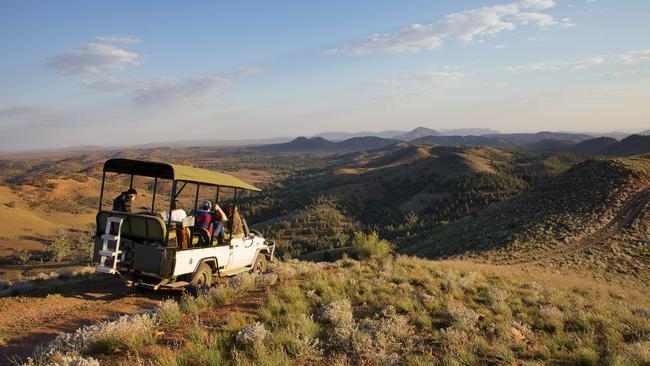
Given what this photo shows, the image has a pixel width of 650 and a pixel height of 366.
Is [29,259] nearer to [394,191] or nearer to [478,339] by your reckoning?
[478,339]

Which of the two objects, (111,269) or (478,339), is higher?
(111,269)

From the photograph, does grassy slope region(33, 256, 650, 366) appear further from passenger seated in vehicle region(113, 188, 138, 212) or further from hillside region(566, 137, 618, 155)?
hillside region(566, 137, 618, 155)

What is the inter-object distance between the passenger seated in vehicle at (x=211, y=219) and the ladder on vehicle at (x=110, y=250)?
81.6 inches

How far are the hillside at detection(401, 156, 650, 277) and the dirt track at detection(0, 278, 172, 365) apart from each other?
21.7 metres

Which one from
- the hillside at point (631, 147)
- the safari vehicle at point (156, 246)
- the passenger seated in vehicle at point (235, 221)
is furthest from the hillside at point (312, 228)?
the hillside at point (631, 147)

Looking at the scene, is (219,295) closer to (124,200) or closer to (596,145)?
(124,200)

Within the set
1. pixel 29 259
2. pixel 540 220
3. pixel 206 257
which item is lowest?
pixel 29 259

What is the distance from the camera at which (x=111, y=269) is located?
330 inches

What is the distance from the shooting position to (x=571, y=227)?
28.5 meters

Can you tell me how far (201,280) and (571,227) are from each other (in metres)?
27.7

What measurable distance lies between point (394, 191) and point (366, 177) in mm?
12938

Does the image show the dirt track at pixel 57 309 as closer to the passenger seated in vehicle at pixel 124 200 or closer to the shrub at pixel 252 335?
the passenger seated in vehicle at pixel 124 200

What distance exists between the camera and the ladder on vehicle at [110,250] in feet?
27.4

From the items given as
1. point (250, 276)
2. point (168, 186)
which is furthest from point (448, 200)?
point (168, 186)
